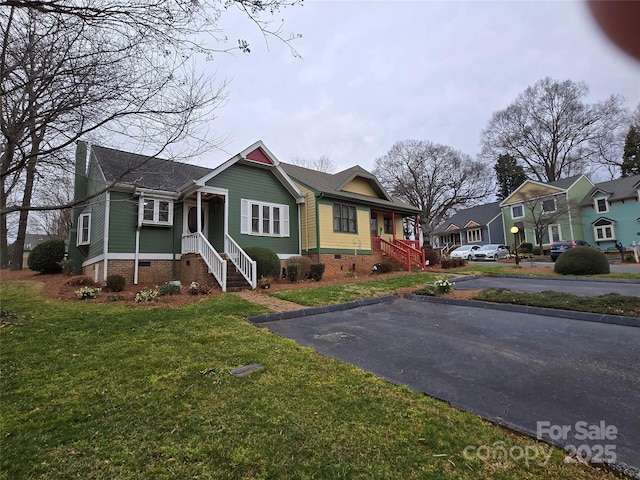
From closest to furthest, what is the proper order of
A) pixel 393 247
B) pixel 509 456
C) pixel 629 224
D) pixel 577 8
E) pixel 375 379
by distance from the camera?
pixel 577 8 → pixel 509 456 → pixel 375 379 → pixel 393 247 → pixel 629 224

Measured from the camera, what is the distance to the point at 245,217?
14602mm

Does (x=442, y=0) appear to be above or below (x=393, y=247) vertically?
above

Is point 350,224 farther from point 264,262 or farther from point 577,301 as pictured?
point 577,301

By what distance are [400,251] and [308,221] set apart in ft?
19.3

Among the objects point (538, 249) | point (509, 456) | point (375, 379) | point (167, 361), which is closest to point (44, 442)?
point (167, 361)

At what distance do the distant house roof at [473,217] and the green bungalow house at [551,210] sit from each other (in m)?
4.55

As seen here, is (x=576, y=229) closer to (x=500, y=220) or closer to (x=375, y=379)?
(x=500, y=220)

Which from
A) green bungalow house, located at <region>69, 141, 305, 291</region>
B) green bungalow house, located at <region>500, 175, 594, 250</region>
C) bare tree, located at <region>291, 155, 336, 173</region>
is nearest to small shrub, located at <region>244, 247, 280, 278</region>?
green bungalow house, located at <region>69, 141, 305, 291</region>

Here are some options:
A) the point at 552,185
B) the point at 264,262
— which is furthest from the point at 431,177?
the point at 264,262

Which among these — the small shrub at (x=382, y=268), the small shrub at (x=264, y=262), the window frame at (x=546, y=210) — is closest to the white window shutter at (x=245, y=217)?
the small shrub at (x=264, y=262)

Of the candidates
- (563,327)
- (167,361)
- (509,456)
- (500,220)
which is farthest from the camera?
(500,220)

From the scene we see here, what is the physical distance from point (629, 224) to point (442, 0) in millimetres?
38797

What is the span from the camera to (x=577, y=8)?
1.08 m

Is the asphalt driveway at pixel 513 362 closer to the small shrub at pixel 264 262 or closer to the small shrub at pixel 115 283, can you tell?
the small shrub at pixel 264 262
